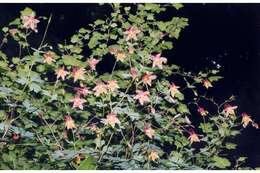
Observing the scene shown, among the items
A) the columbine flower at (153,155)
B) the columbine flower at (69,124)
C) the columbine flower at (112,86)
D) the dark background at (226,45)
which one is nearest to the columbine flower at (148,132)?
the columbine flower at (153,155)

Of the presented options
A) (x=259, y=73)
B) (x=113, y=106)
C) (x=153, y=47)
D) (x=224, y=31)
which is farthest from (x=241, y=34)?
(x=113, y=106)

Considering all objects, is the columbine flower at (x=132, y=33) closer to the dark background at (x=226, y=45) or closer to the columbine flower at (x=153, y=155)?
the columbine flower at (x=153, y=155)

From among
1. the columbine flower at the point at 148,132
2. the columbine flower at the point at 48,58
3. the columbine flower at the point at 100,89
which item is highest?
the columbine flower at the point at 48,58

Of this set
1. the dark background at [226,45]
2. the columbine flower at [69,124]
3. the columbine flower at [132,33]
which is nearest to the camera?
the columbine flower at [69,124]

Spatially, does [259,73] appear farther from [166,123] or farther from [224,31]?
[166,123]

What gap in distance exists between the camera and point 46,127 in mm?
2490

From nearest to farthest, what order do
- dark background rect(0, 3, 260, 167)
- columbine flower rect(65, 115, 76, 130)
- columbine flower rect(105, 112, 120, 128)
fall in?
columbine flower rect(105, 112, 120, 128), columbine flower rect(65, 115, 76, 130), dark background rect(0, 3, 260, 167)

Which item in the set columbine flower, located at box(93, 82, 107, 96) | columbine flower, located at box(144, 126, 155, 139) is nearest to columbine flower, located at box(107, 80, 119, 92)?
columbine flower, located at box(93, 82, 107, 96)

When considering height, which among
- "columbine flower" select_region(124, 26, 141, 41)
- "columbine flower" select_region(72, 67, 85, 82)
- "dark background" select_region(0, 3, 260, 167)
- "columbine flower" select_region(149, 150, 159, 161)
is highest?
"dark background" select_region(0, 3, 260, 167)

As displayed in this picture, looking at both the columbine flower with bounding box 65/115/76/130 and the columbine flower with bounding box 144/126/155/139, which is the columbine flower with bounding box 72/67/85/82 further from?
the columbine flower with bounding box 144/126/155/139

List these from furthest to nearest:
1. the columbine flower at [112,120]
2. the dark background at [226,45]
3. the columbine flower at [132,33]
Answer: the dark background at [226,45] < the columbine flower at [132,33] < the columbine flower at [112,120]

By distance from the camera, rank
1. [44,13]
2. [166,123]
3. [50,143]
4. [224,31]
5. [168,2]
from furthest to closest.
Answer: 1. [224,31]
2. [44,13]
3. [168,2]
4. [166,123]
5. [50,143]

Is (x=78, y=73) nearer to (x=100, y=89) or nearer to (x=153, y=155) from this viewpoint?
(x=100, y=89)

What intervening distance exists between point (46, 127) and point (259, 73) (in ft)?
11.6
